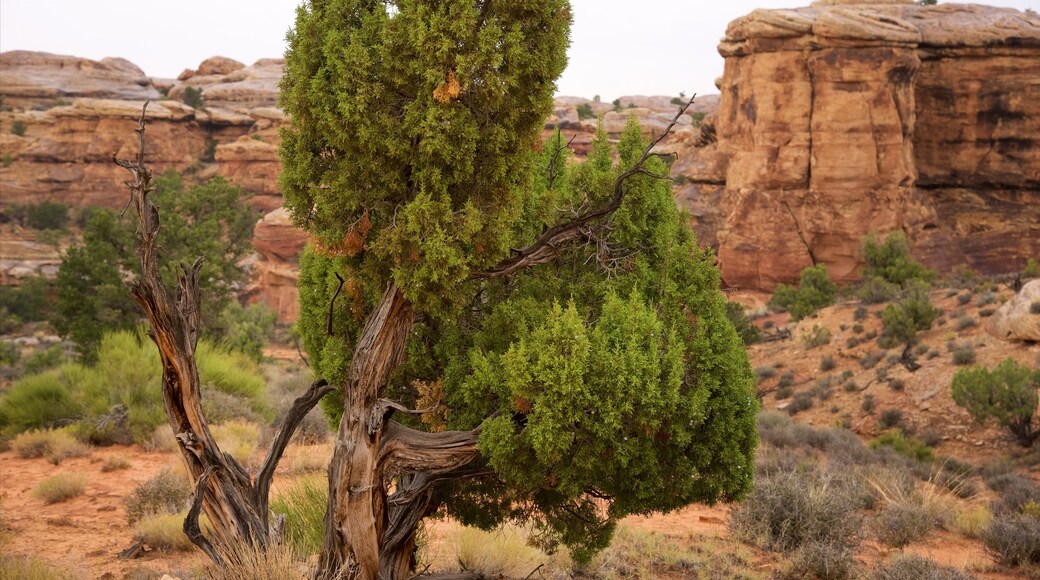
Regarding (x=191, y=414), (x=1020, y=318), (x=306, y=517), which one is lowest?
(x=1020, y=318)

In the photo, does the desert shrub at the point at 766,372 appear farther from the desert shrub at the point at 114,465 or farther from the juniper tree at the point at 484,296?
the juniper tree at the point at 484,296

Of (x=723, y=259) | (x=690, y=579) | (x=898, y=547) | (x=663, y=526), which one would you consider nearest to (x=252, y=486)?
(x=690, y=579)

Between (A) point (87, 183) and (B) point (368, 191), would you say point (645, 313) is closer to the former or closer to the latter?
(B) point (368, 191)

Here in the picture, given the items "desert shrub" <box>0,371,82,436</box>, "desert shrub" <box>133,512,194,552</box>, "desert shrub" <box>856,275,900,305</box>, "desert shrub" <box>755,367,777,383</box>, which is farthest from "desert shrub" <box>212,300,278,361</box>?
"desert shrub" <box>856,275,900,305</box>

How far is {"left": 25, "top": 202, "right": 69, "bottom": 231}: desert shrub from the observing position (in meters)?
54.2

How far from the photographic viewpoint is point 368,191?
4684 mm

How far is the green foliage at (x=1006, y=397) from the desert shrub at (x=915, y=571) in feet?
35.2

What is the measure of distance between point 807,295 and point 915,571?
2656 centimetres

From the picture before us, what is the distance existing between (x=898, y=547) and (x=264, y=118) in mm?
61040

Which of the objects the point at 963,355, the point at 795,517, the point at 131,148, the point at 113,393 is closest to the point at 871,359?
the point at 963,355

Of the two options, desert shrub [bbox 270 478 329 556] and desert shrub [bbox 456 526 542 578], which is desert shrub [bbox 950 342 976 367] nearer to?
desert shrub [bbox 456 526 542 578]

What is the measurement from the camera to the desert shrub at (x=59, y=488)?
9891 millimetres

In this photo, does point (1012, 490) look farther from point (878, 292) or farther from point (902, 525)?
point (878, 292)

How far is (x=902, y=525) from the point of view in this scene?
29.7 ft
